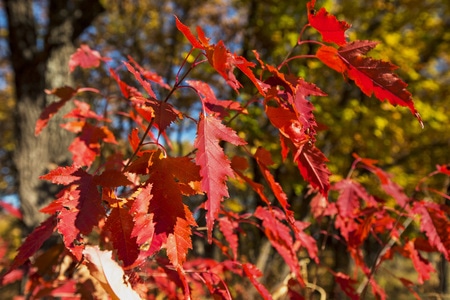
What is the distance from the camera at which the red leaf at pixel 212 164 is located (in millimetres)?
747

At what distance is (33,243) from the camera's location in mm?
977

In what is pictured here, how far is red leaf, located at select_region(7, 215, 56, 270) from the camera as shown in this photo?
3.04 feet

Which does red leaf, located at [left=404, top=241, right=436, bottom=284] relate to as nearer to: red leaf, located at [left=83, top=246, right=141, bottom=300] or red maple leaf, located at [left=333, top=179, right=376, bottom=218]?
red maple leaf, located at [left=333, top=179, right=376, bottom=218]

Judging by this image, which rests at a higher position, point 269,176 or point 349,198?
point 269,176

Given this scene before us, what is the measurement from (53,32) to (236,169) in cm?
386

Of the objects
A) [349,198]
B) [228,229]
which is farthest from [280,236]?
[349,198]

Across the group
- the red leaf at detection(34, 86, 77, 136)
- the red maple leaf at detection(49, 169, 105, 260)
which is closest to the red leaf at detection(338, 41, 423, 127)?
the red maple leaf at detection(49, 169, 105, 260)

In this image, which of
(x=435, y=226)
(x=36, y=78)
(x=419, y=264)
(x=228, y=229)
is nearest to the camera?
(x=435, y=226)

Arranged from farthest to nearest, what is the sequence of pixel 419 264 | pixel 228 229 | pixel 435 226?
pixel 419 264
pixel 228 229
pixel 435 226

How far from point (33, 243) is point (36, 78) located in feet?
12.2

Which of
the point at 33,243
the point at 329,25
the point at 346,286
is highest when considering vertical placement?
the point at 329,25

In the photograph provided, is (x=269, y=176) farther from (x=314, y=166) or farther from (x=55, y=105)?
(x=55, y=105)

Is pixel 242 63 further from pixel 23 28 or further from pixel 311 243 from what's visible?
pixel 23 28

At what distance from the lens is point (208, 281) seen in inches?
43.1
